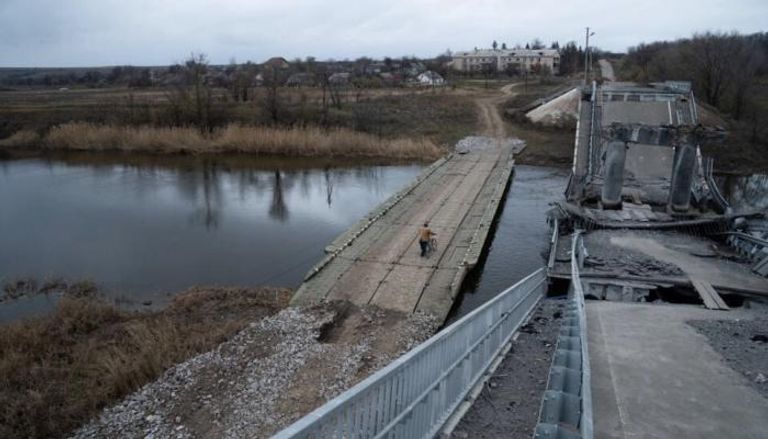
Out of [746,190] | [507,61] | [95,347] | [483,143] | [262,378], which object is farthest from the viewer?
[507,61]

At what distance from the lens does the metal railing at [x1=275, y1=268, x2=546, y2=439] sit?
3893mm

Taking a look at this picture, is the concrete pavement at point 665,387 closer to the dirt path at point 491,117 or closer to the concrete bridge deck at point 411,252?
the concrete bridge deck at point 411,252

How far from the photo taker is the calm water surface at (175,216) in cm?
1767

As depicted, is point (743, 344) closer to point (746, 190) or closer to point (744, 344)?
point (744, 344)

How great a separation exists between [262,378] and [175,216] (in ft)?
52.7

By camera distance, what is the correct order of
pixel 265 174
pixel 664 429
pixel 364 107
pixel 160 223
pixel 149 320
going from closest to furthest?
pixel 664 429
pixel 149 320
pixel 160 223
pixel 265 174
pixel 364 107

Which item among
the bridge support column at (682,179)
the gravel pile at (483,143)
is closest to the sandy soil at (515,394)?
the bridge support column at (682,179)

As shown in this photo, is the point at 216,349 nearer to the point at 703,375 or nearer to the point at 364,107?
the point at 703,375

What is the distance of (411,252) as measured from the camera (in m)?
17.4

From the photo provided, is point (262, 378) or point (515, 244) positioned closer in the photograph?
point (262, 378)

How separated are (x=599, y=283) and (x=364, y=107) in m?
38.7

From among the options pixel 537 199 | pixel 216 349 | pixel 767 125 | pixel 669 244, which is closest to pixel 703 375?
pixel 216 349

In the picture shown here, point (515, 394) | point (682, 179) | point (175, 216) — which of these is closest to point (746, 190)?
point (682, 179)

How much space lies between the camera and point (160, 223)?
23.2m
